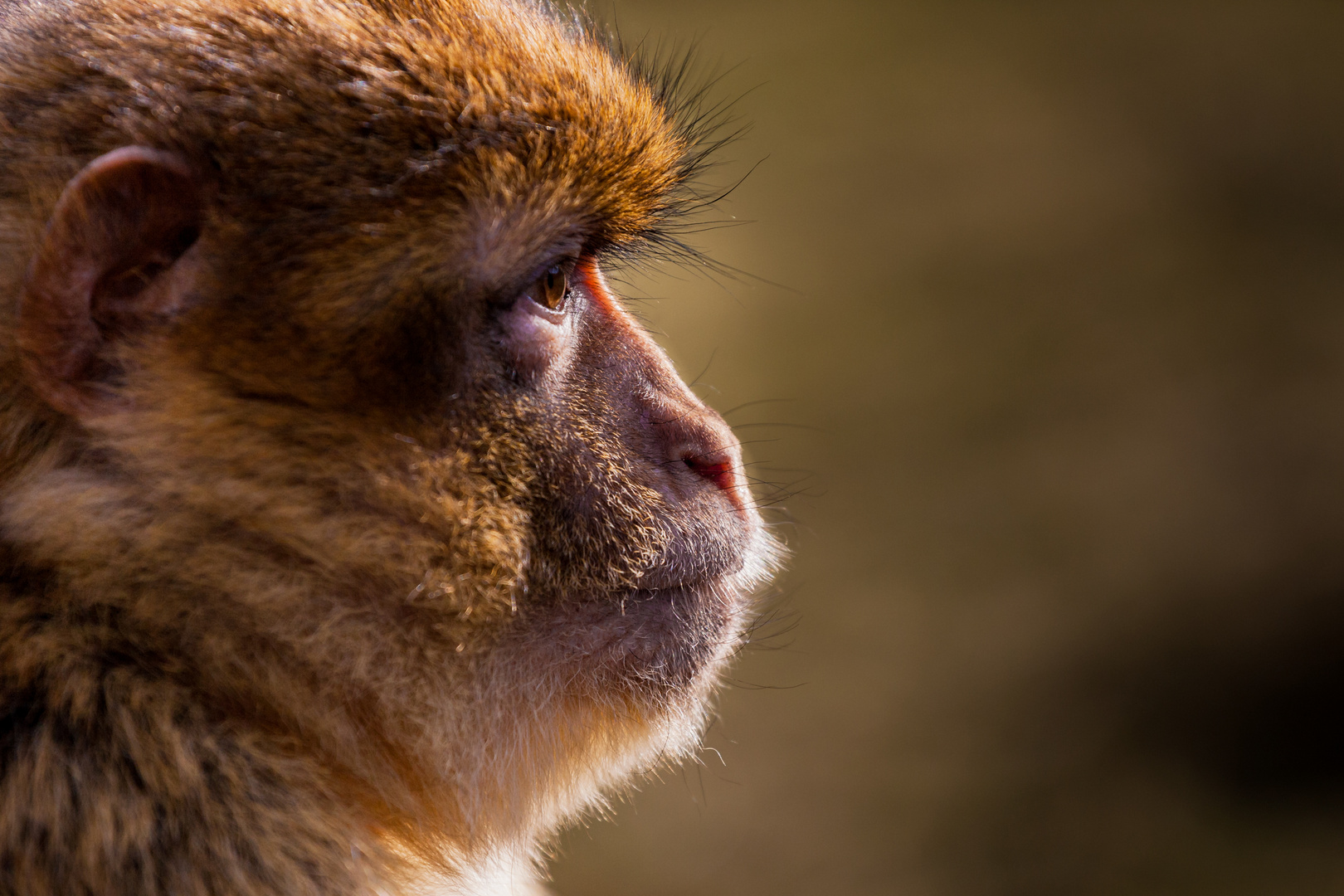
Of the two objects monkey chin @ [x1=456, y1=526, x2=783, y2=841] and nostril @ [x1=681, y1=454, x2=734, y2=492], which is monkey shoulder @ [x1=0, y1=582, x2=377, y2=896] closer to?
monkey chin @ [x1=456, y1=526, x2=783, y2=841]

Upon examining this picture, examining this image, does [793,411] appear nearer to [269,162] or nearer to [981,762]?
[981,762]

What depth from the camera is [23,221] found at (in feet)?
4.15

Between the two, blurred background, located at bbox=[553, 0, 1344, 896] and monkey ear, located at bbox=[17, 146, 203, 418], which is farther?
blurred background, located at bbox=[553, 0, 1344, 896]

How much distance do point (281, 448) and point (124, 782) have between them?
381 mm

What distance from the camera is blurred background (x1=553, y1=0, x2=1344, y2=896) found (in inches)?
161

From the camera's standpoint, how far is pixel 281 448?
50.2 inches

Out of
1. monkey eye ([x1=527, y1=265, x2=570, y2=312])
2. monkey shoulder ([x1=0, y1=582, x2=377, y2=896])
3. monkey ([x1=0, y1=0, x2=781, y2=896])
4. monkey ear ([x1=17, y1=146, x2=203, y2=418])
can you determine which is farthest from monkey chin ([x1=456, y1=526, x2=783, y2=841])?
monkey ear ([x1=17, y1=146, x2=203, y2=418])

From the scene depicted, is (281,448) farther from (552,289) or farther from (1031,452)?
(1031,452)

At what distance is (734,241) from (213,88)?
4.12 metres

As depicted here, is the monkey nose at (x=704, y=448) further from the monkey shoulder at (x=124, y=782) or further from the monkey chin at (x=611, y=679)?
the monkey shoulder at (x=124, y=782)

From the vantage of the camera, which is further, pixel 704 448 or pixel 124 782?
pixel 704 448

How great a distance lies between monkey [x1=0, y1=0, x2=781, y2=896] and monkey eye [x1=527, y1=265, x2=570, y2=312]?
0.07 m

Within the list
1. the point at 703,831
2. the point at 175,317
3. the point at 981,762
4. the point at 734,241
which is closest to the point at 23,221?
the point at 175,317

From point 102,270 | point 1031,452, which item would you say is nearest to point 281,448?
point 102,270
